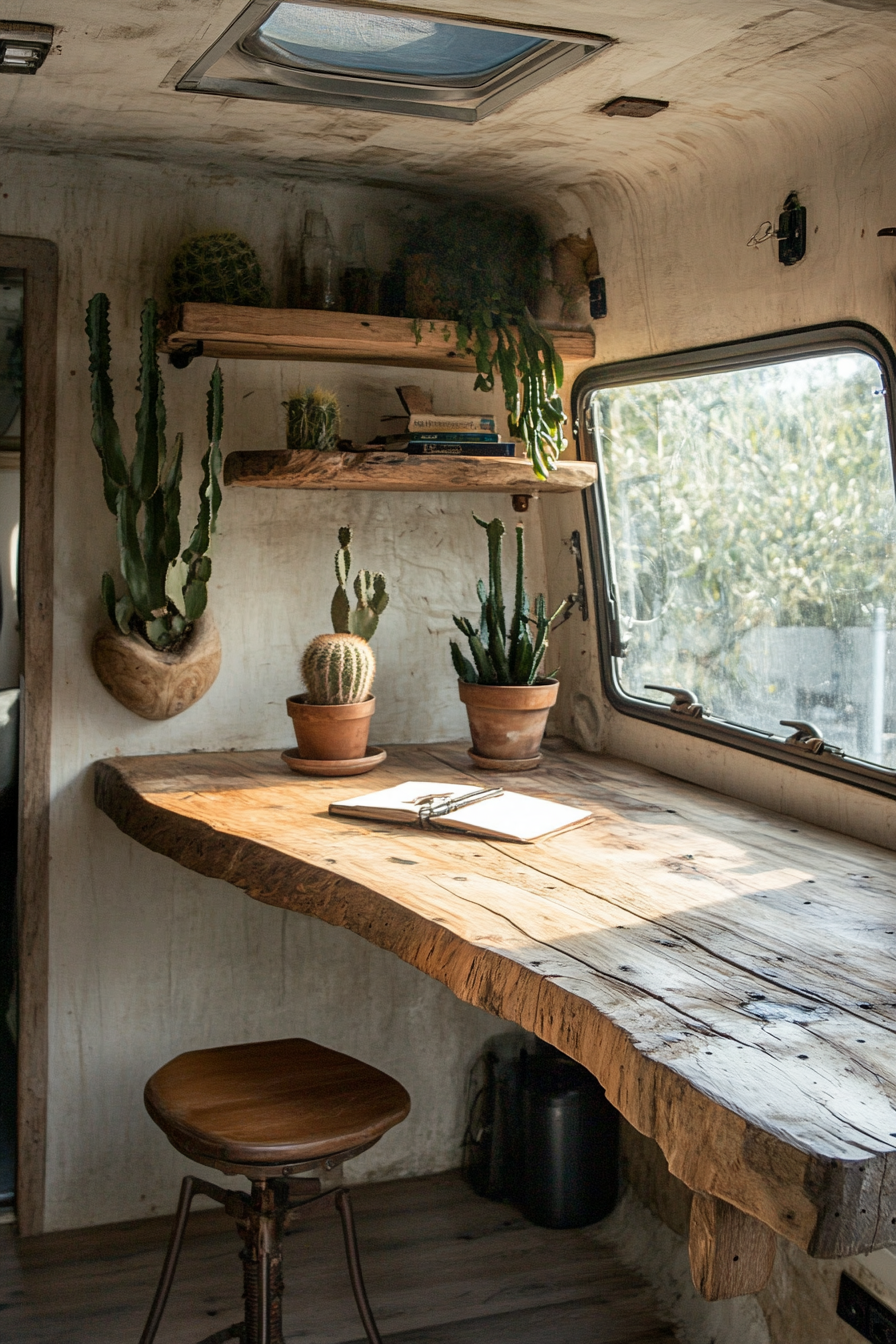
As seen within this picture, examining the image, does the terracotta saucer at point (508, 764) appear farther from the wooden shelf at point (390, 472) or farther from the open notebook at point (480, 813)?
the wooden shelf at point (390, 472)

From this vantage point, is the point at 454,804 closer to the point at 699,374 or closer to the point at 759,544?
the point at 759,544

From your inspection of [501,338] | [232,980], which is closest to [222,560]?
[501,338]

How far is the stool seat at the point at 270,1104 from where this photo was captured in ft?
6.88

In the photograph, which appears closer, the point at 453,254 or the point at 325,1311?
the point at 325,1311

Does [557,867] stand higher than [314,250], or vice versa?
[314,250]

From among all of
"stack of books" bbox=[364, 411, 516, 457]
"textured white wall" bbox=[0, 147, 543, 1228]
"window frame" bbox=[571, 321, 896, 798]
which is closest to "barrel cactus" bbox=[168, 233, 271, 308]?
"textured white wall" bbox=[0, 147, 543, 1228]

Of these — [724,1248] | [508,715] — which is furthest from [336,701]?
[724,1248]

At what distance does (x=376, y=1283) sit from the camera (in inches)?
110

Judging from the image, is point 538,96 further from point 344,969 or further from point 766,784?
point 344,969

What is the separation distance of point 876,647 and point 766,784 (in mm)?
472

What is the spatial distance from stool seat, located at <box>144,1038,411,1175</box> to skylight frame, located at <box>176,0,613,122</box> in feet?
6.12

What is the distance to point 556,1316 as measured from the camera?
2.67 meters

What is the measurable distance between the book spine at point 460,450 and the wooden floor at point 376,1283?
1.90 metres

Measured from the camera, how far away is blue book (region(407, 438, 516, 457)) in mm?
2945
